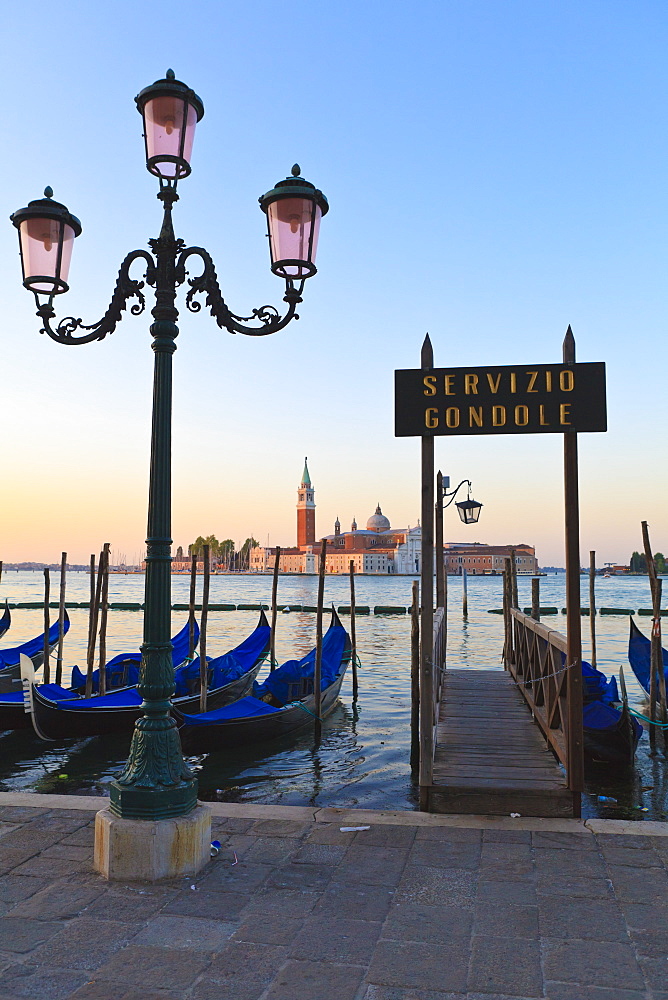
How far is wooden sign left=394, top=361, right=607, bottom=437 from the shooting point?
4.59 meters

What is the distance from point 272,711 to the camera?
9.15 meters

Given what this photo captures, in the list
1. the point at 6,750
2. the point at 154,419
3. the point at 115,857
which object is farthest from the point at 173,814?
the point at 6,750

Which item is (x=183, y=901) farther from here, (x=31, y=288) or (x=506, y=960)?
(x=31, y=288)

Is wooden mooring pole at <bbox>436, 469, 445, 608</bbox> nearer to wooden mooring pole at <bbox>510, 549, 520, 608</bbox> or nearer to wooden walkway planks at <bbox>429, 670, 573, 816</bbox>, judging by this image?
wooden mooring pole at <bbox>510, 549, 520, 608</bbox>

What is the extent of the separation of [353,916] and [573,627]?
7.76ft

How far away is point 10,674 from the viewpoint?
38.3ft

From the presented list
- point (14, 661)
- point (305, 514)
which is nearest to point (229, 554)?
point (305, 514)

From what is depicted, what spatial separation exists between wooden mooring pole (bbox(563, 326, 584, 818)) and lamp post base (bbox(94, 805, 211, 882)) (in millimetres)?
2435

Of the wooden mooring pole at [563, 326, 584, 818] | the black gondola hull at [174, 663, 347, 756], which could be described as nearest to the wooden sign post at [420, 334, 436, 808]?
the wooden mooring pole at [563, 326, 584, 818]

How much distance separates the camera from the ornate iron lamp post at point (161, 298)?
3.60 meters

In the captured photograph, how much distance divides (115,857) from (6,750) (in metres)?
Answer: 6.78

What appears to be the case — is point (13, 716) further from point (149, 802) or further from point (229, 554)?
point (229, 554)

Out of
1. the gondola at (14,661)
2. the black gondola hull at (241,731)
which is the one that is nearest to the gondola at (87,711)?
the black gondola hull at (241,731)

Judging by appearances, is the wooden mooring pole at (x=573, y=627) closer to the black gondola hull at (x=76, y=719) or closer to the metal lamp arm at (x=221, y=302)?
the metal lamp arm at (x=221, y=302)
